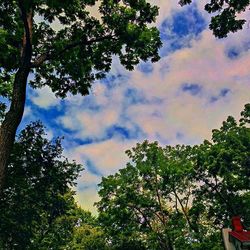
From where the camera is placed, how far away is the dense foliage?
3497 centimetres

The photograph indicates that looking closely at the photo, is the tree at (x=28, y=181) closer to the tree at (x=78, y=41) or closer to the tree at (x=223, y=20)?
the tree at (x=78, y=41)

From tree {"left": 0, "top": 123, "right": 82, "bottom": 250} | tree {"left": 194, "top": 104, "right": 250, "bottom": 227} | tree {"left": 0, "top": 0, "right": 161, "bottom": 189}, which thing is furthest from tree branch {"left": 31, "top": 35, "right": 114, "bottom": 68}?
tree {"left": 194, "top": 104, "right": 250, "bottom": 227}

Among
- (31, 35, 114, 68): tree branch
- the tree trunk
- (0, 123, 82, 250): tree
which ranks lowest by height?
the tree trunk

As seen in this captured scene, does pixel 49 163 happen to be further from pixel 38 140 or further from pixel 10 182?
pixel 10 182

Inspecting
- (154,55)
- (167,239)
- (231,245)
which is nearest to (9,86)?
(154,55)

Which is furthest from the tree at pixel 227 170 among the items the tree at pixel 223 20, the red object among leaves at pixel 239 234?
the tree at pixel 223 20

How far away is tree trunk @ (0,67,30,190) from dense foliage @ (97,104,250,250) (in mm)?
28494

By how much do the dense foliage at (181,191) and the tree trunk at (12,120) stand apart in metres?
28.5

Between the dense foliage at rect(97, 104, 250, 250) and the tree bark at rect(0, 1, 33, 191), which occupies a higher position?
the dense foliage at rect(97, 104, 250, 250)

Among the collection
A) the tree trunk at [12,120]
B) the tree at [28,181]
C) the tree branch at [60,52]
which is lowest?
the tree trunk at [12,120]

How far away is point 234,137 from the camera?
117 feet

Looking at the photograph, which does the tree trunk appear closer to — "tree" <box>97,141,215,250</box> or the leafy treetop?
the leafy treetop

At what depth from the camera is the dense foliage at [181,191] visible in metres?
35.0

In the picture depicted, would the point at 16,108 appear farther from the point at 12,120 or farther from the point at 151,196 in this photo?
the point at 151,196
